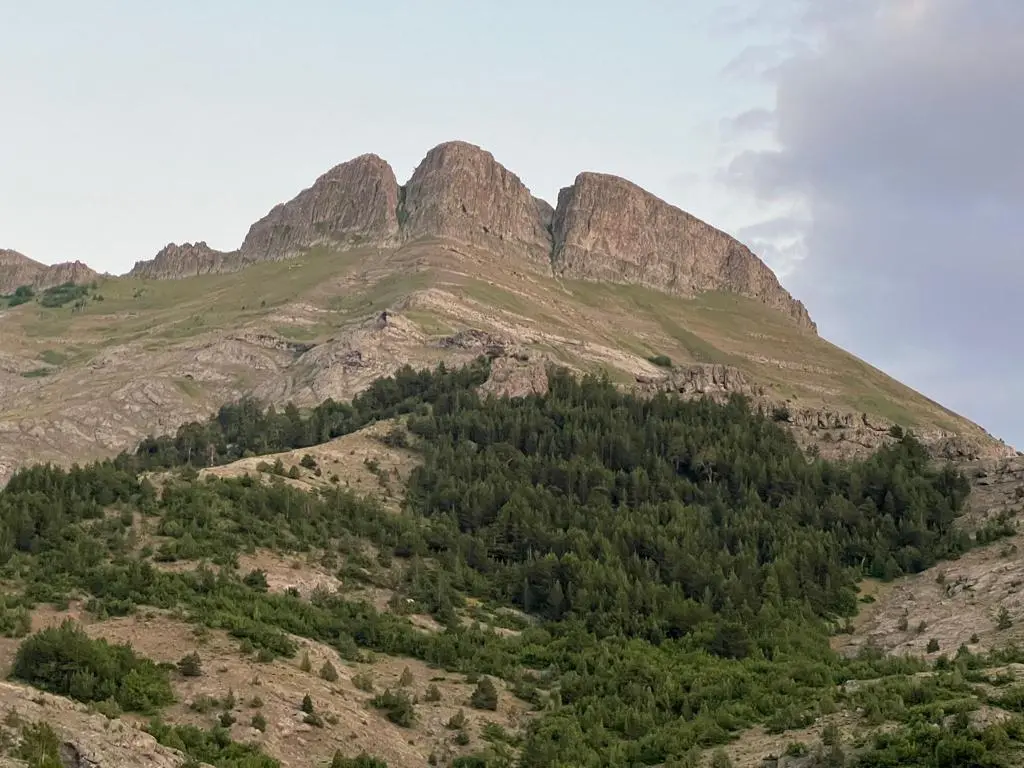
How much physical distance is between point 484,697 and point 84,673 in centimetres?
1645

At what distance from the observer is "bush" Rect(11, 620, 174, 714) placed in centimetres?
3788

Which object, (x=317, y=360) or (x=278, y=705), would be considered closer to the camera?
(x=278, y=705)

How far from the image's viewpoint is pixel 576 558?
6950 centimetres

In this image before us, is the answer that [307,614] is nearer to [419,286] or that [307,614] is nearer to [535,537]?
[535,537]

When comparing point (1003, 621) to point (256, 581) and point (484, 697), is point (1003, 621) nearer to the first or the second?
point (484, 697)

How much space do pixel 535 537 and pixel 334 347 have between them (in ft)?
247

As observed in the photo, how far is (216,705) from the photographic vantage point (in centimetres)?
3900

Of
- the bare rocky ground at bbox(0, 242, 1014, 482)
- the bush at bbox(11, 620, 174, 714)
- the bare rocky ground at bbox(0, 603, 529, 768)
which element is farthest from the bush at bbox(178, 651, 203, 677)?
the bare rocky ground at bbox(0, 242, 1014, 482)

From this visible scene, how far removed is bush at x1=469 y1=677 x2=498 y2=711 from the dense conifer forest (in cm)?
243

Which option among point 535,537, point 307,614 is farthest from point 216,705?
point 535,537

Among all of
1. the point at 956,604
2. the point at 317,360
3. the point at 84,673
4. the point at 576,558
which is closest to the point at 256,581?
the point at 84,673

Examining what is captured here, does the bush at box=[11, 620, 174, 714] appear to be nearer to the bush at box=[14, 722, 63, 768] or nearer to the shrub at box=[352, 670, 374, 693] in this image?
the bush at box=[14, 722, 63, 768]

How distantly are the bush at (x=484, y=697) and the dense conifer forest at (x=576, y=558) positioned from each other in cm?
243

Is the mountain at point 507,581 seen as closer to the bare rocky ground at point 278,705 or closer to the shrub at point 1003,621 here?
the bare rocky ground at point 278,705
